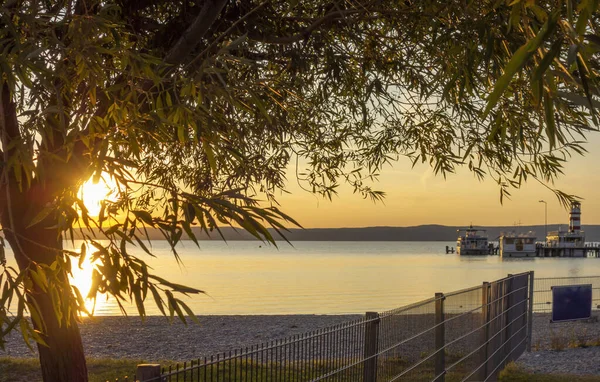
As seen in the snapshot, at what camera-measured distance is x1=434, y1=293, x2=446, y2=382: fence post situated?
284 inches

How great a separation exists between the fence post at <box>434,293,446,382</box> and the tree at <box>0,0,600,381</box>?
4.82 ft

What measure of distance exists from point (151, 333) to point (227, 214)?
20.3 metres

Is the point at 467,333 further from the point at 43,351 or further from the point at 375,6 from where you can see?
the point at 43,351

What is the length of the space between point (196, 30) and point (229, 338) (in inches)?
692

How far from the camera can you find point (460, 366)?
26.6 feet

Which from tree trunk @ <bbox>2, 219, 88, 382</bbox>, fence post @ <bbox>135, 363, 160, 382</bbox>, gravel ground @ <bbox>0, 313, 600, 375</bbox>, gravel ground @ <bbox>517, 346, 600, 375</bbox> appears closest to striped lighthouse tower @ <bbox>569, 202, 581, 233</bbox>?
gravel ground @ <bbox>0, 313, 600, 375</bbox>

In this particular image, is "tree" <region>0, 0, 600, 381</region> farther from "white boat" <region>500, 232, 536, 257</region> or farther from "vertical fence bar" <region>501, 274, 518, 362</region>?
"white boat" <region>500, 232, 536, 257</region>

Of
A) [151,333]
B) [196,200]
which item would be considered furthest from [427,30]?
[151,333]

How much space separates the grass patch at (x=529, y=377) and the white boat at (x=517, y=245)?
412ft

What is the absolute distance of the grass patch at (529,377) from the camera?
474 inches

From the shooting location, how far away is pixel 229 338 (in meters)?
23.6

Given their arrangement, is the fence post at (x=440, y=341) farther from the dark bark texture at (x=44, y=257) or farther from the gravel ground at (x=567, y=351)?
the gravel ground at (x=567, y=351)

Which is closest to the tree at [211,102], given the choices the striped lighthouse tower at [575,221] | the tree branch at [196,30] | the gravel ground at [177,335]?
the tree branch at [196,30]

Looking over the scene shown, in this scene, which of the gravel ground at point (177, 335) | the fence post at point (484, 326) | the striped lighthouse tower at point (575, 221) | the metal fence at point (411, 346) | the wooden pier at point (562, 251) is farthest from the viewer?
the wooden pier at point (562, 251)
